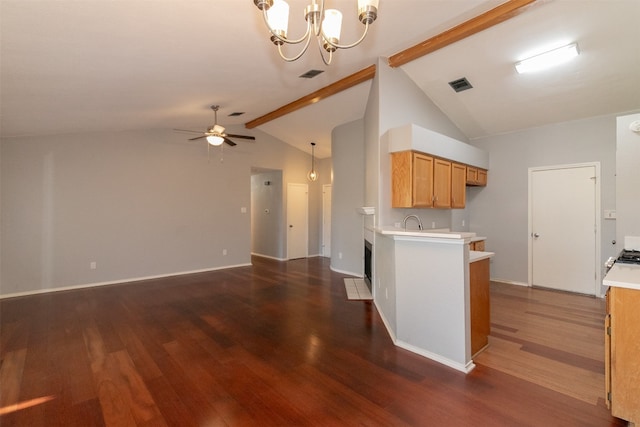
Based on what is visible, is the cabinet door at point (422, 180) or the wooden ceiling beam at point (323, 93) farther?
the wooden ceiling beam at point (323, 93)

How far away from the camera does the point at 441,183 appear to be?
14.1ft

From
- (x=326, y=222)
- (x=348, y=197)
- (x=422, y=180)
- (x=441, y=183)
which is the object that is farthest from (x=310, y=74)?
(x=326, y=222)

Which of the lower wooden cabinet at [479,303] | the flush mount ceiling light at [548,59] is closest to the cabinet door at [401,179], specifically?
the lower wooden cabinet at [479,303]

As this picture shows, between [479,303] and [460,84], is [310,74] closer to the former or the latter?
[460,84]

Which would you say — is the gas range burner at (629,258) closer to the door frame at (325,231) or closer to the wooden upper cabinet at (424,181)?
the wooden upper cabinet at (424,181)

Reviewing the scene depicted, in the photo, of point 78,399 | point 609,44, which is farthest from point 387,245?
point 609,44

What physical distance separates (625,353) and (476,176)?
392 cm

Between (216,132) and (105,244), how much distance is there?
304 centimetres

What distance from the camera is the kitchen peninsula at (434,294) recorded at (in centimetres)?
254

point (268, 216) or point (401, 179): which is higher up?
point (401, 179)

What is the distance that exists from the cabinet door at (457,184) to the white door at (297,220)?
454 cm

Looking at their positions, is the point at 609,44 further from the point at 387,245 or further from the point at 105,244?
the point at 105,244

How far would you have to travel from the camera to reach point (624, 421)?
192 cm

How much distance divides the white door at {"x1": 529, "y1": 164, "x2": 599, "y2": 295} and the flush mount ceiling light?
2.04 meters
